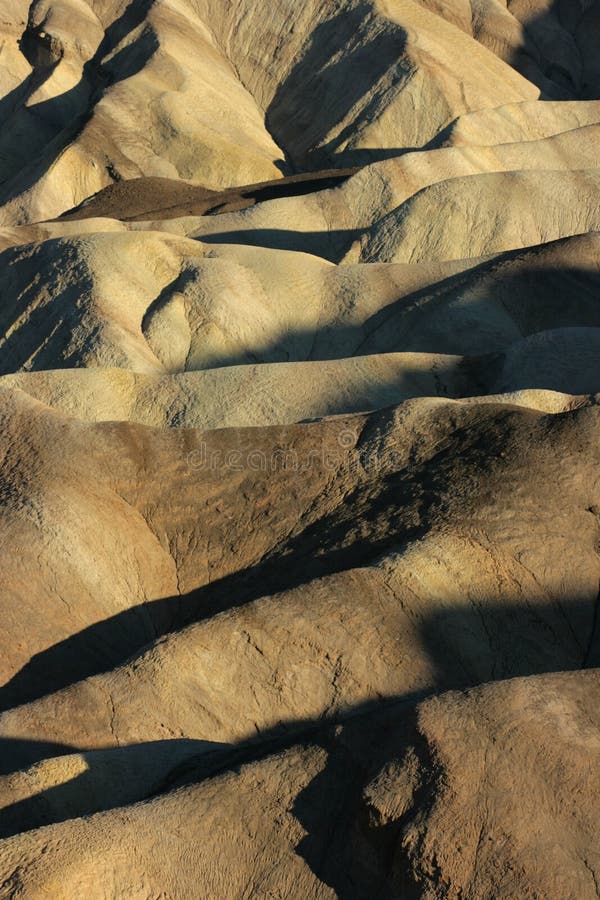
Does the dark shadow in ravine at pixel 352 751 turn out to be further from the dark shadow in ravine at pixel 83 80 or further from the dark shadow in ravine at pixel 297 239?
the dark shadow in ravine at pixel 83 80

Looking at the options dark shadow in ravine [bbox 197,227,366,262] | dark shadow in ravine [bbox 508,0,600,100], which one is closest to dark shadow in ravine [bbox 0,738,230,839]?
dark shadow in ravine [bbox 197,227,366,262]

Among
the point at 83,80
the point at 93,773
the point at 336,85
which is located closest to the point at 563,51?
Answer: the point at 336,85

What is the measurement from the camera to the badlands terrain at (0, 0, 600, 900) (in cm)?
644

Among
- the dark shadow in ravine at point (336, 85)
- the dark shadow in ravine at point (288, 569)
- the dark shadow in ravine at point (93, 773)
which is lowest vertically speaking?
the dark shadow in ravine at point (336, 85)

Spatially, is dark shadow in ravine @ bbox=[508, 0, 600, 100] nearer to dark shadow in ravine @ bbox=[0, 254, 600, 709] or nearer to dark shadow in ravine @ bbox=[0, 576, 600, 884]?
dark shadow in ravine @ bbox=[0, 254, 600, 709]

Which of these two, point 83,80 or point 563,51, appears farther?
point 563,51

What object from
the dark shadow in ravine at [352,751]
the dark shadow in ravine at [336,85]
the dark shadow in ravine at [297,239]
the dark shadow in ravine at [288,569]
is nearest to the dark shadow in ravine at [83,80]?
the dark shadow in ravine at [336,85]

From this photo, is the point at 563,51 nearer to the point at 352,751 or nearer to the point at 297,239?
the point at 297,239

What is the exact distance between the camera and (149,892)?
6.51 m

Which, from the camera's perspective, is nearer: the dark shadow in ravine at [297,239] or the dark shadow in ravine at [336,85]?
the dark shadow in ravine at [297,239]

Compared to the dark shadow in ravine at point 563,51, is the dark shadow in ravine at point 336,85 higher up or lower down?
higher up

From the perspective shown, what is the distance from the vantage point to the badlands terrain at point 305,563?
21.1 ft

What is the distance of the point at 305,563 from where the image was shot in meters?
10.1

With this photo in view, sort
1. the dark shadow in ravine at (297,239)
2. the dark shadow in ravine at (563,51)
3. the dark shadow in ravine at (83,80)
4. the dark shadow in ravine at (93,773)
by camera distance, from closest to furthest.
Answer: the dark shadow in ravine at (93,773) → the dark shadow in ravine at (297,239) → the dark shadow in ravine at (83,80) → the dark shadow in ravine at (563,51)
